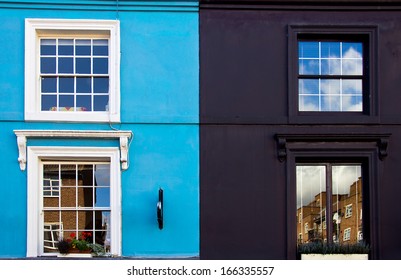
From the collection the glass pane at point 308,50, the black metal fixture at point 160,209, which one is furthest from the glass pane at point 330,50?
the black metal fixture at point 160,209

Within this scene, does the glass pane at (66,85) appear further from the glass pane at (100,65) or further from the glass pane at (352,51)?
the glass pane at (352,51)

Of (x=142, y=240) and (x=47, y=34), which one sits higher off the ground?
(x=47, y=34)

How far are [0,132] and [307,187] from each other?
208 inches

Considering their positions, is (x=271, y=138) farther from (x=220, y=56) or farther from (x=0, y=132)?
(x=0, y=132)

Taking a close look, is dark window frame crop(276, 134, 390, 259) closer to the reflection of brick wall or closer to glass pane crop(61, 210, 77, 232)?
the reflection of brick wall

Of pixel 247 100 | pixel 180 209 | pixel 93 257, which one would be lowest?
pixel 93 257

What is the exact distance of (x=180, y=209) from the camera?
32.6ft

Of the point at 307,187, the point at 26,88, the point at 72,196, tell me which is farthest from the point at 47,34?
the point at 307,187

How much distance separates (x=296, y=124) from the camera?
9984 mm

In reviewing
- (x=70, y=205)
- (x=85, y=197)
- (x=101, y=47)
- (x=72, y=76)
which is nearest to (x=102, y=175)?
(x=85, y=197)

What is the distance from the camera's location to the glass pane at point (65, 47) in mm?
10289

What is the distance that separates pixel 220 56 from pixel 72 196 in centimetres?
350

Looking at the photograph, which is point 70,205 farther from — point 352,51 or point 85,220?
point 352,51

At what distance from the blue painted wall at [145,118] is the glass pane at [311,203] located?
1.81 m
